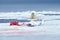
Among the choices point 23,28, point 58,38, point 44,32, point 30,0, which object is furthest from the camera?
point 30,0

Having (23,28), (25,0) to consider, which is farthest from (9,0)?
(23,28)

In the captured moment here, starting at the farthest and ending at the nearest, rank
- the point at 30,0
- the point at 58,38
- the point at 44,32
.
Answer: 1. the point at 30,0
2. the point at 44,32
3. the point at 58,38

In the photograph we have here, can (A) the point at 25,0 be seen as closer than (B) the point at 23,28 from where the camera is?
No

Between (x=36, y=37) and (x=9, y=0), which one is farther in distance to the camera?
(x=9, y=0)

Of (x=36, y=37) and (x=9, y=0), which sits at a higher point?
(x=9, y=0)

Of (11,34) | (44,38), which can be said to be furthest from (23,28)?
(44,38)

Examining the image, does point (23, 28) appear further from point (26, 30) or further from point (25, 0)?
point (25, 0)

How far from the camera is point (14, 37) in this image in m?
1.52

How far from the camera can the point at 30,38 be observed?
150cm

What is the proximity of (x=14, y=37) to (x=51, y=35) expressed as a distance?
341 millimetres

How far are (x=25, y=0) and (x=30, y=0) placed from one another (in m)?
0.17

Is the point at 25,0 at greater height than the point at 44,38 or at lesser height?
greater

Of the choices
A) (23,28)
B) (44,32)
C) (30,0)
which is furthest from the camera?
(30,0)

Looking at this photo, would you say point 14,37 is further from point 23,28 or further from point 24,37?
point 23,28
